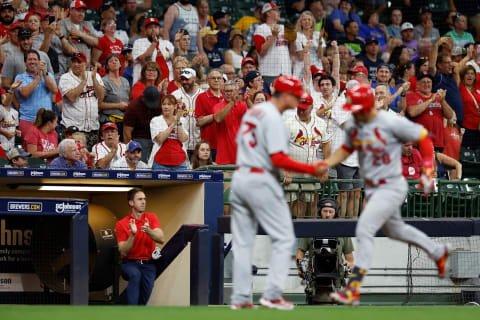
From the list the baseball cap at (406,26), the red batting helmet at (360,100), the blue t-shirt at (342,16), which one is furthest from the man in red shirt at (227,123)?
the baseball cap at (406,26)

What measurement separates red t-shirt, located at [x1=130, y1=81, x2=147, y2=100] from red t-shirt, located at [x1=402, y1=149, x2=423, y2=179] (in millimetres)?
3986

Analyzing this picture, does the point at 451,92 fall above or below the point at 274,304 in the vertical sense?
above

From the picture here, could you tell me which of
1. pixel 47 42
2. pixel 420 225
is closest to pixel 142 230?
pixel 420 225

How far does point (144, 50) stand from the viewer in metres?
13.1

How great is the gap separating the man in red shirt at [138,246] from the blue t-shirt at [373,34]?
8321 millimetres

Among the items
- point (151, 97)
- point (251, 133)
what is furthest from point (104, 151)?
point (251, 133)

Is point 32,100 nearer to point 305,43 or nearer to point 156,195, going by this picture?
point 156,195

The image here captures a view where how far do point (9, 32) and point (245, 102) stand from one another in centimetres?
385

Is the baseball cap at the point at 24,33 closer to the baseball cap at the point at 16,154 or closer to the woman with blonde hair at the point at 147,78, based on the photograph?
the woman with blonde hair at the point at 147,78

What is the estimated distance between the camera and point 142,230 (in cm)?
945

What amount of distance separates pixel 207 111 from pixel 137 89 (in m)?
1.23

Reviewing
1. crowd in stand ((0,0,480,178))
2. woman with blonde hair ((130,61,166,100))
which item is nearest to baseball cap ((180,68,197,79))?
crowd in stand ((0,0,480,178))

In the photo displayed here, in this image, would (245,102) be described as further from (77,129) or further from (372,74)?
(372,74)

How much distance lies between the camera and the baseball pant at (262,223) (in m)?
6.29
